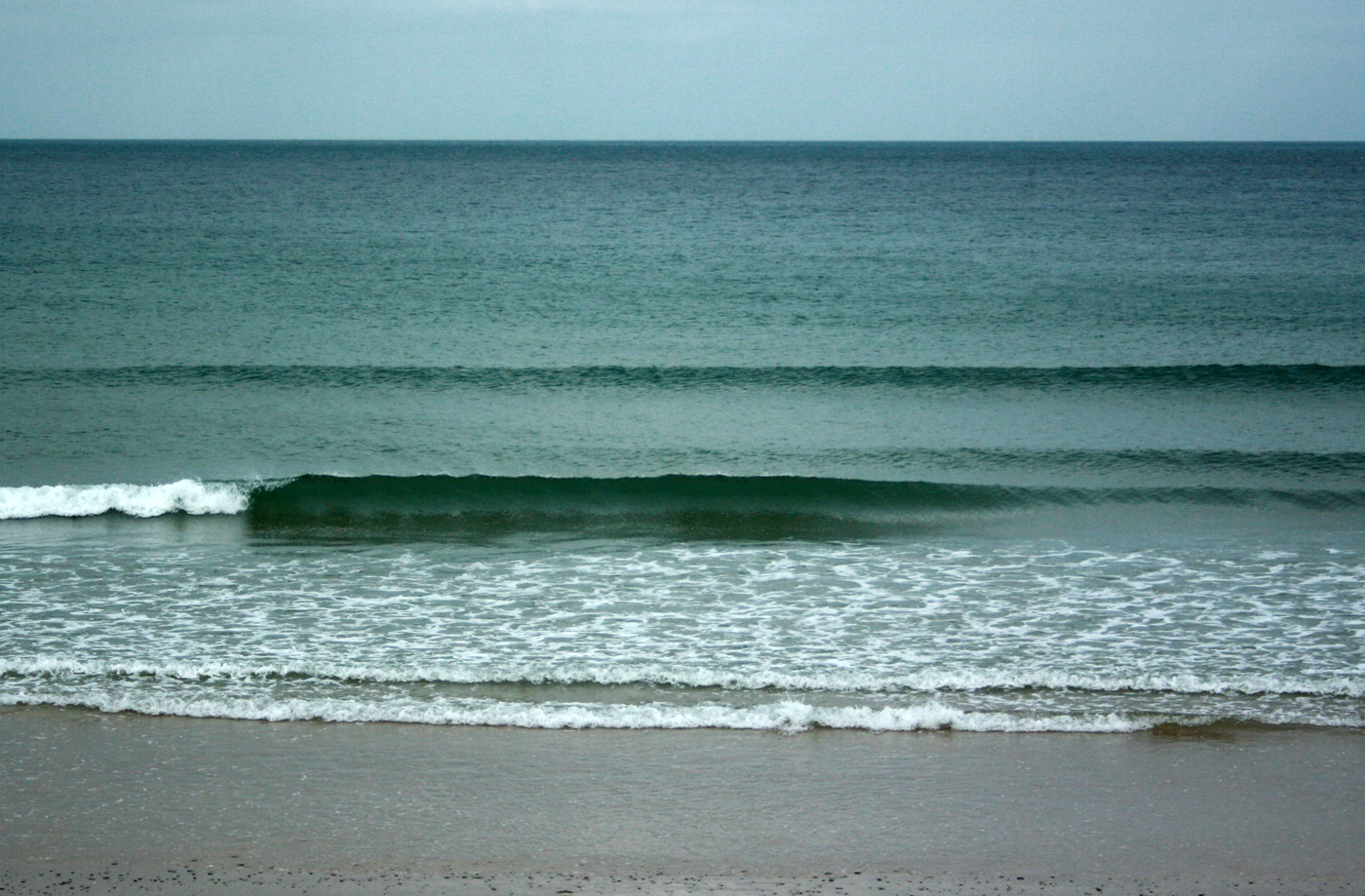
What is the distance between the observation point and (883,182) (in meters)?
77.4

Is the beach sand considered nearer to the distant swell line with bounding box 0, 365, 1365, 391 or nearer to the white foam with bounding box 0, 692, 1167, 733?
the white foam with bounding box 0, 692, 1167, 733

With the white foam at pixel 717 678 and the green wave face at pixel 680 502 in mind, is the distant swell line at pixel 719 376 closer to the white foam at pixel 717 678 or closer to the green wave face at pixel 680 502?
the green wave face at pixel 680 502

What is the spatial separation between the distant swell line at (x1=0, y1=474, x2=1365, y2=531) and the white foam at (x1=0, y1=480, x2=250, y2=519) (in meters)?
0.01

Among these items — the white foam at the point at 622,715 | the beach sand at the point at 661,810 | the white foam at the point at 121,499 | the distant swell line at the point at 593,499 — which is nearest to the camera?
the beach sand at the point at 661,810

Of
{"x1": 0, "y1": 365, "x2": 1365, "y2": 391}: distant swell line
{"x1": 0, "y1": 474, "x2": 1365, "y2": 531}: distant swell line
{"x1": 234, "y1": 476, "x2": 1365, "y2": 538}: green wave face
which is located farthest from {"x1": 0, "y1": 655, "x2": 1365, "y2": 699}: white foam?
{"x1": 0, "y1": 365, "x2": 1365, "y2": 391}: distant swell line

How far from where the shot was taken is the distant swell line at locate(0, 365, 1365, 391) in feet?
60.6

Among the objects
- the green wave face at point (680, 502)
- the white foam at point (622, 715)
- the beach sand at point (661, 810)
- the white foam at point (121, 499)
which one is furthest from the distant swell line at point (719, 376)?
the beach sand at point (661, 810)

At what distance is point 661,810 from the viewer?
6.18 metres

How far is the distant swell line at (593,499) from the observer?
1287 centimetres

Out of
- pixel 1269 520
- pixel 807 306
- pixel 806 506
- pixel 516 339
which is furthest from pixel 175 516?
pixel 807 306

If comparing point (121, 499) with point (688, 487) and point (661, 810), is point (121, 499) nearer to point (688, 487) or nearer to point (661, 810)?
point (688, 487)

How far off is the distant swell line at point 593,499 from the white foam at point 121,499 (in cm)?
1

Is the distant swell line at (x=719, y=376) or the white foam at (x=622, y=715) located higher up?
the distant swell line at (x=719, y=376)

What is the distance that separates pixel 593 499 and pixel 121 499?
537 centimetres
